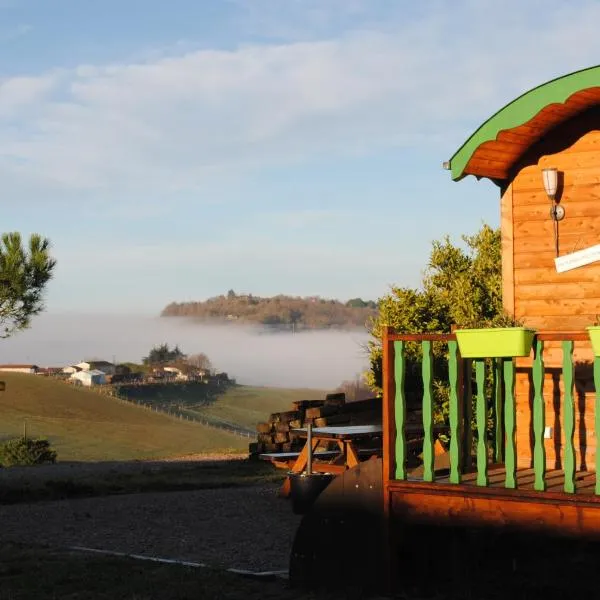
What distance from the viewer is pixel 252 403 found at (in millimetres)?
136375

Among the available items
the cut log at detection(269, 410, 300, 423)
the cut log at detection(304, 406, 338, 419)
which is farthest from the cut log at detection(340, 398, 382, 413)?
the cut log at detection(269, 410, 300, 423)

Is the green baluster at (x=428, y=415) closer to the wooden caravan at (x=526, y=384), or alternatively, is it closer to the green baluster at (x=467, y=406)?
the wooden caravan at (x=526, y=384)

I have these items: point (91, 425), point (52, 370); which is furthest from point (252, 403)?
point (91, 425)

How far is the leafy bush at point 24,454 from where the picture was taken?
24844 millimetres

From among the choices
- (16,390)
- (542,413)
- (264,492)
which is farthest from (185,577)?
(16,390)

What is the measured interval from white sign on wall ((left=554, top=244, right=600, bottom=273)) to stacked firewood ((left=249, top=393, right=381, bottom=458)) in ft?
34.3

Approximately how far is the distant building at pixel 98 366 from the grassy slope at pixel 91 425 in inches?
2474

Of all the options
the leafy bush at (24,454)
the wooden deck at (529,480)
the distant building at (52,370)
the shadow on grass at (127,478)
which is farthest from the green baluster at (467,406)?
the distant building at (52,370)

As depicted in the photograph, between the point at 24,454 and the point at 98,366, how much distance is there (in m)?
130

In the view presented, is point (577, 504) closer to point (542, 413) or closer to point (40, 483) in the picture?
point (542, 413)

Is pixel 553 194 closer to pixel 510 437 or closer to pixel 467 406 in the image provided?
pixel 467 406

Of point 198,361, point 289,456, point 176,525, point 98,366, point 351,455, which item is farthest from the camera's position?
point 198,361

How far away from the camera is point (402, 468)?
8023 millimetres

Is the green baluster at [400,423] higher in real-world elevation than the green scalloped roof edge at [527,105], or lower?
lower
